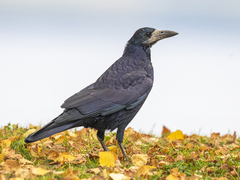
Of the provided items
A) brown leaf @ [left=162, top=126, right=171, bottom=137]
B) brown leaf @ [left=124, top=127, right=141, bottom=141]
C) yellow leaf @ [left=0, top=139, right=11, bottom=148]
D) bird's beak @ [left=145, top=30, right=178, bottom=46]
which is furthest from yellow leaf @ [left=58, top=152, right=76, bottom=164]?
brown leaf @ [left=162, top=126, right=171, bottom=137]

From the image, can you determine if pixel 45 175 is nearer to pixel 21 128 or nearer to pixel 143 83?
pixel 143 83

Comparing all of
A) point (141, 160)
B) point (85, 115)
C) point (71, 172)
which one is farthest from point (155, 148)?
point (71, 172)

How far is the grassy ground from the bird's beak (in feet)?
5.62

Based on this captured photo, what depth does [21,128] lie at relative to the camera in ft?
19.5

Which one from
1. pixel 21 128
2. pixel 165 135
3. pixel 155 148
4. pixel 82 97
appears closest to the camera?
pixel 82 97

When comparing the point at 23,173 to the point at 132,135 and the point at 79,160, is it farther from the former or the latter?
the point at 132,135

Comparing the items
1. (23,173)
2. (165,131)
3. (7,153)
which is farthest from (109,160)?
(165,131)

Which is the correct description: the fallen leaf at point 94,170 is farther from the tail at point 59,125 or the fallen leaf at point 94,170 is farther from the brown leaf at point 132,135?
the brown leaf at point 132,135

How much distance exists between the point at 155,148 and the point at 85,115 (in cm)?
145

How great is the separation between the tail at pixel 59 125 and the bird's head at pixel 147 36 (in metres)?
1.64

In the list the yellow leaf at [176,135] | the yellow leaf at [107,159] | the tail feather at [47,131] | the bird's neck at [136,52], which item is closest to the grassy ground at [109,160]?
the yellow leaf at [107,159]

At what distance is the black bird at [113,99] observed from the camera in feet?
13.6

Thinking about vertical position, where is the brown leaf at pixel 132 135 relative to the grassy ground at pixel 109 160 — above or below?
above

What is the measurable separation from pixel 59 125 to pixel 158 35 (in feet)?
7.52
